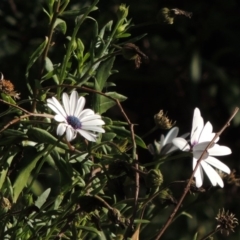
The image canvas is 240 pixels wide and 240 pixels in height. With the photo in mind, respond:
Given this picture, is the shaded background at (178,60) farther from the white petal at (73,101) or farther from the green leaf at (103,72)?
the white petal at (73,101)

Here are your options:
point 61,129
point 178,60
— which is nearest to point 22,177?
point 61,129

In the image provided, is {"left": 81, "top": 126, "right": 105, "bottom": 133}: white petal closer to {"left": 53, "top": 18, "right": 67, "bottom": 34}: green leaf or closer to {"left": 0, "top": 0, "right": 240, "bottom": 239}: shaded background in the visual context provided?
{"left": 53, "top": 18, "right": 67, "bottom": 34}: green leaf

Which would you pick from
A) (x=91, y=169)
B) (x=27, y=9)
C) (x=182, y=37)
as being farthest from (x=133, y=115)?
(x=91, y=169)

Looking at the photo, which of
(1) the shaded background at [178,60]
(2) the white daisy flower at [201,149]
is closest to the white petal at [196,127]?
(2) the white daisy flower at [201,149]

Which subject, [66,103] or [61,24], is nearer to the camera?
[66,103]

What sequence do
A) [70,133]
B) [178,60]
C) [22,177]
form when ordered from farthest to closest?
1. [178,60]
2. [22,177]
3. [70,133]

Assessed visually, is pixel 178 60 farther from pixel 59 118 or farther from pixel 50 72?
pixel 59 118

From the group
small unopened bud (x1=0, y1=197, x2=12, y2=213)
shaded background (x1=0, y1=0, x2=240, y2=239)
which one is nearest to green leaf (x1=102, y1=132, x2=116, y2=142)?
small unopened bud (x1=0, y1=197, x2=12, y2=213)
